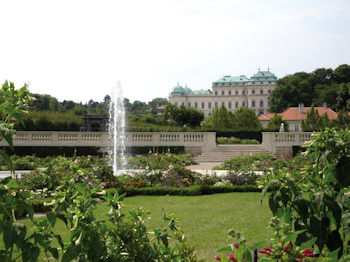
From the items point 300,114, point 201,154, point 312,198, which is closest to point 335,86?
point 300,114

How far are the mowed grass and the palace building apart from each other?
106m

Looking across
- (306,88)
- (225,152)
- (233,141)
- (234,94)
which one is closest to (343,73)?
(306,88)

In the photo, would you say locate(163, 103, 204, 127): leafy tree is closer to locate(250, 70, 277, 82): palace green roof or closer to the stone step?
the stone step

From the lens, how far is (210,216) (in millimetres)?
7676

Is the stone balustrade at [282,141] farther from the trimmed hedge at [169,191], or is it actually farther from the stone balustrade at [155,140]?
the trimmed hedge at [169,191]

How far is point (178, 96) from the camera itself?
12144 centimetres

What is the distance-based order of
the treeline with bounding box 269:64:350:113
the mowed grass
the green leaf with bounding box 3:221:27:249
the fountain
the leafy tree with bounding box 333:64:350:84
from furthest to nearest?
the leafy tree with bounding box 333:64:350:84 → the treeline with bounding box 269:64:350:113 → the fountain → the mowed grass → the green leaf with bounding box 3:221:27:249

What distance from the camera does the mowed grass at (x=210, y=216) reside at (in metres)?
5.99

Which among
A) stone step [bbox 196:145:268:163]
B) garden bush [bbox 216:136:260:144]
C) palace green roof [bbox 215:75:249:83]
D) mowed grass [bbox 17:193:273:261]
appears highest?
palace green roof [bbox 215:75:249:83]

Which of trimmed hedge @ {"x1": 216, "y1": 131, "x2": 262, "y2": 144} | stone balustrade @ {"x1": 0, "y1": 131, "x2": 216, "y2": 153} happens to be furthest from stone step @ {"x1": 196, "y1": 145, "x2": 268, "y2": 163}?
trimmed hedge @ {"x1": 216, "y1": 131, "x2": 262, "y2": 144}

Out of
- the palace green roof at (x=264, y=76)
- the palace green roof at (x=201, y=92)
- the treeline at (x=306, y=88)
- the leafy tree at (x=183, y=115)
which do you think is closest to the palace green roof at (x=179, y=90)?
the palace green roof at (x=201, y=92)

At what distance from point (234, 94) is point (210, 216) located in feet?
370

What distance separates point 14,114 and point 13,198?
430 millimetres

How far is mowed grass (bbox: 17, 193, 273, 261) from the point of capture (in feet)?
19.7
